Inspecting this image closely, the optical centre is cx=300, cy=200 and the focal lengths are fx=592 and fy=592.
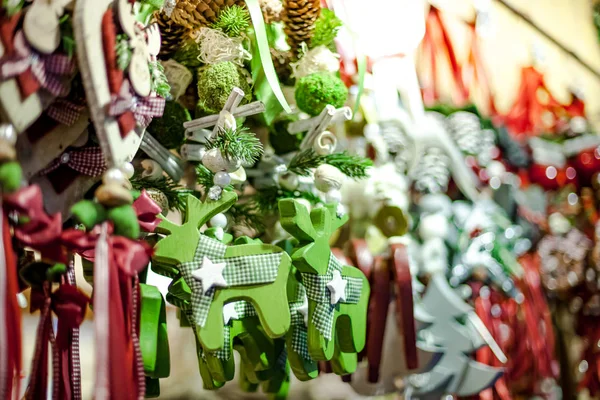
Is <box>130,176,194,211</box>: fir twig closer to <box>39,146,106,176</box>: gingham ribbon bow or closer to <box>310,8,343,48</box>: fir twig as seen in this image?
<box>39,146,106,176</box>: gingham ribbon bow

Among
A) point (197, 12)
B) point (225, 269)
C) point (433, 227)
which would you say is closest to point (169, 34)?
point (197, 12)

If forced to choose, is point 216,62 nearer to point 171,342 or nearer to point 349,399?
point 171,342

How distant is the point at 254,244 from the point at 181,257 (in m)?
0.07

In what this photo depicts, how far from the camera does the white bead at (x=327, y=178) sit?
23.4 inches

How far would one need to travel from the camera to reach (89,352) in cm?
77

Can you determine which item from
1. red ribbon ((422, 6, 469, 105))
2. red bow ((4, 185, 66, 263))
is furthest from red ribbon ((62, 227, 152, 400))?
red ribbon ((422, 6, 469, 105))

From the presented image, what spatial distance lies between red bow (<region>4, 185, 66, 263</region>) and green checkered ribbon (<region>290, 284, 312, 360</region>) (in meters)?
0.23

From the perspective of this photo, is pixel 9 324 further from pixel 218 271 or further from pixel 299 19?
pixel 299 19

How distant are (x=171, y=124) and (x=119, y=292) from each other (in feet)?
0.77

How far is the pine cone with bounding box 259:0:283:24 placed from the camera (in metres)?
0.62

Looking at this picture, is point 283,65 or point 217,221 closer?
point 217,221

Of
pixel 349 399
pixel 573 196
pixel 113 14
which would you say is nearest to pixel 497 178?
pixel 573 196

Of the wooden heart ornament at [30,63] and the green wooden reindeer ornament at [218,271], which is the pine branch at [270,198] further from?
the wooden heart ornament at [30,63]

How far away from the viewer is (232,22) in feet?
1.82
